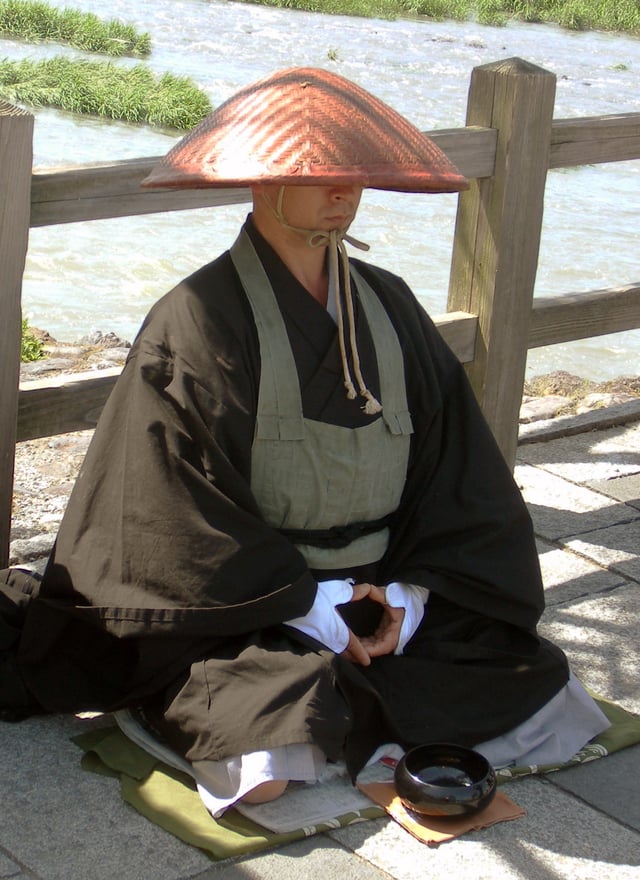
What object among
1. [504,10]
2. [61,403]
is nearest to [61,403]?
[61,403]

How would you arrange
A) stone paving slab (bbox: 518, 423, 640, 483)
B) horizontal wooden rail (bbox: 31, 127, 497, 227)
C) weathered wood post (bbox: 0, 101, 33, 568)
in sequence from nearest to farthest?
weathered wood post (bbox: 0, 101, 33, 568) < horizontal wooden rail (bbox: 31, 127, 497, 227) < stone paving slab (bbox: 518, 423, 640, 483)

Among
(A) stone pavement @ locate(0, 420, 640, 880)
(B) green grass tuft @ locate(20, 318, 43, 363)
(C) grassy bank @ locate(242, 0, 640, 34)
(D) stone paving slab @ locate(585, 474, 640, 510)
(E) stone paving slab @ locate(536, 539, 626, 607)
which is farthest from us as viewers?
(C) grassy bank @ locate(242, 0, 640, 34)

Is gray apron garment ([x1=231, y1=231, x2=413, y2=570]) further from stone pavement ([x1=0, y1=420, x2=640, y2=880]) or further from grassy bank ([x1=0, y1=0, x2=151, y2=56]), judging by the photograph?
grassy bank ([x1=0, y1=0, x2=151, y2=56])

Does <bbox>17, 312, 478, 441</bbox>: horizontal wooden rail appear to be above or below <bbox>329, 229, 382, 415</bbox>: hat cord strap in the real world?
below

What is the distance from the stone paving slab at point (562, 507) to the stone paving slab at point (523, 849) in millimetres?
1469

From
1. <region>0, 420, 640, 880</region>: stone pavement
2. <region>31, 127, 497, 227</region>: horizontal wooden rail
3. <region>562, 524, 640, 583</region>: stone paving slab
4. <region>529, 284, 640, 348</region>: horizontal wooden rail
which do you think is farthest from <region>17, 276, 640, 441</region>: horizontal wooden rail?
<region>0, 420, 640, 880</region>: stone pavement

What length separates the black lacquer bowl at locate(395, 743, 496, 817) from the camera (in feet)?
7.39

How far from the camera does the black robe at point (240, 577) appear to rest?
2.30 meters

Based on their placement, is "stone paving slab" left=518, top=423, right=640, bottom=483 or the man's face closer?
the man's face

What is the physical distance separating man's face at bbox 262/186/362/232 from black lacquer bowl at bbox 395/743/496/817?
41.2 inches

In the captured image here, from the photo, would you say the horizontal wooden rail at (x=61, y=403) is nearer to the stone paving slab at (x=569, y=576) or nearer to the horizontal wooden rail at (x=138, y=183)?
the horizontal wooden rail at (x=138, y=183)

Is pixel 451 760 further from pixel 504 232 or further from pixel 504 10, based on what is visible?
pixel 504 10

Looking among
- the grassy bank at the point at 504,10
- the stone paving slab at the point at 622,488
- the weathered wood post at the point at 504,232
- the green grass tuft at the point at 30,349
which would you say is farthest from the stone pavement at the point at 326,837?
the grassy bank at the point at 504,10

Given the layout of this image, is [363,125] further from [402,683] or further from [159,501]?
[402,683]
